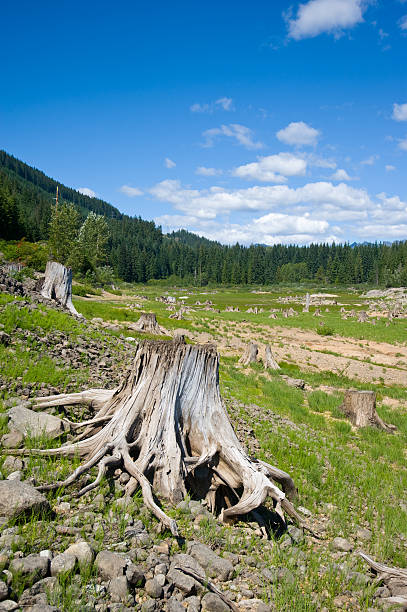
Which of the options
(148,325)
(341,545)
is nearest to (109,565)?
(341,545)

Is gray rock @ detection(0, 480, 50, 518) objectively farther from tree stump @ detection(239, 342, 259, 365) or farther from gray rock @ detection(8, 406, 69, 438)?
tree stump @ detection(239, 342, 259, 365)

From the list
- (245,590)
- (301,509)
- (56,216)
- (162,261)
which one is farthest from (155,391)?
(162,261)

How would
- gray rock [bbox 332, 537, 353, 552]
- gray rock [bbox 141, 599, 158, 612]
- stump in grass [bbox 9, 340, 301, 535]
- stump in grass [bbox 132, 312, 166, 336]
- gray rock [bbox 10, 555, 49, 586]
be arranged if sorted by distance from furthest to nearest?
stump in grass [bbox 132, 312, 166, 336], gray rock [bbox 332, 537, 353, 552], stump in grass [bbox 9, 340, 301, 535], gray rock [bbox 141, 599, 158, 612], gray rock [bbox 10, 555, 49, 586]

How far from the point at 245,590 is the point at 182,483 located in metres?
1.67

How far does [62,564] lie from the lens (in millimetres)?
Answer: 3154

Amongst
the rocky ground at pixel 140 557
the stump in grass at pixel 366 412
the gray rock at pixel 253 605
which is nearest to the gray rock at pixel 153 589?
the rocky ground at pixel 140 557

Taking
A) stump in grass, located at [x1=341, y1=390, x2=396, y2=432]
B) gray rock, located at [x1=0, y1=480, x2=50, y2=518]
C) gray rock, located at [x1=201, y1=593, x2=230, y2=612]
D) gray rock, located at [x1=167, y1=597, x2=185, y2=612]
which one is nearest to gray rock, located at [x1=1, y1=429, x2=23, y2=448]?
gray rock, located at [x1=0, y1=480, x2=50, y2=518]

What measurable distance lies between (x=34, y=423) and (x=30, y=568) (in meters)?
2.61

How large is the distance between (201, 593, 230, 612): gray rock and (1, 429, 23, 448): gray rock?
10.3 ft

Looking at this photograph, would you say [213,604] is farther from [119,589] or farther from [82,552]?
[82,552]

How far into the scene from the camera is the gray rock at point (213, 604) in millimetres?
3223

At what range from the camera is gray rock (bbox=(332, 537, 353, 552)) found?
5.15m

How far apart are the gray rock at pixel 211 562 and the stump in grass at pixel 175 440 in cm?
88

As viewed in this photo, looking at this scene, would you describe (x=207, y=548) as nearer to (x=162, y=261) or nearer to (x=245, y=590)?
(x=245, y=590)
